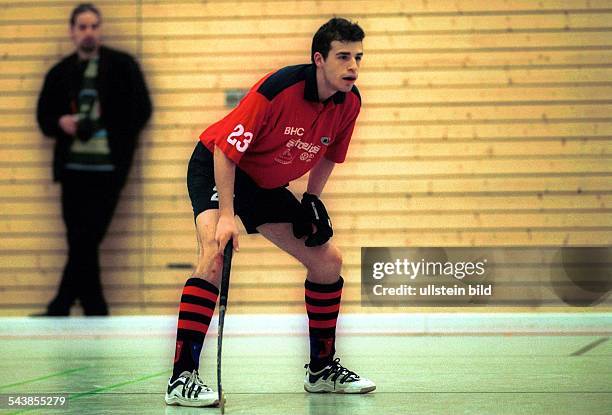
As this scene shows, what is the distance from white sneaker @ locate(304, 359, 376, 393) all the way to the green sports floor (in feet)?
0.25

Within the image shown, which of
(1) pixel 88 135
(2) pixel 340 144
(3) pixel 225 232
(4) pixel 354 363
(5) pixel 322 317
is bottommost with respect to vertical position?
(4) pixel 354 363

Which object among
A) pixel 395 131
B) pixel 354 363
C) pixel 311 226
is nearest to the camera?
pixel 311 226

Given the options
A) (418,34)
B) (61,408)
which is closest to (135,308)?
(418,34)

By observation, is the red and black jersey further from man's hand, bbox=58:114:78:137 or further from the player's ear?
man's hand, bbox=58:114:78:137

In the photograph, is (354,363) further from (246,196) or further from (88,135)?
(88,135)

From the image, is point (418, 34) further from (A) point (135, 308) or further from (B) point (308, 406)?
(B) point (308, 406)

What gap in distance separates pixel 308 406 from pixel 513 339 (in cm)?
374

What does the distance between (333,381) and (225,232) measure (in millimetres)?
964

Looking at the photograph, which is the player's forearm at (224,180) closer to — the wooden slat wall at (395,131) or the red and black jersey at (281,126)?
the red and black jersey at (281,126)

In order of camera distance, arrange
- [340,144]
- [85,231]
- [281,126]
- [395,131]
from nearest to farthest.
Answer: [281,126]
[340,144]
[85,231]
[395,131]

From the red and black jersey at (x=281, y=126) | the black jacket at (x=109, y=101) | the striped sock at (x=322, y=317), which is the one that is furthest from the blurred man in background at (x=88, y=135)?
the red and black jersey at (x=281, y=126)

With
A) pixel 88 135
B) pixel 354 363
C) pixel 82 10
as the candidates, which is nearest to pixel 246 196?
pixel 354 363

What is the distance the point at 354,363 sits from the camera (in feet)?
21.0

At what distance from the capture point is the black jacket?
9.64m
